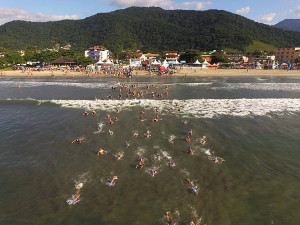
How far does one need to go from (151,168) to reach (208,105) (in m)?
19.1

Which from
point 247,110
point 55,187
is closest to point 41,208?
point 55,187

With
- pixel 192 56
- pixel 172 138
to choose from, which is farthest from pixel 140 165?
pixel 192 56

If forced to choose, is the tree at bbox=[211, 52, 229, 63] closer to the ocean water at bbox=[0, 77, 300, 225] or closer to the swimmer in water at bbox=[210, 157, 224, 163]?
the ocean water at bbox=[0, 77, 300, 225]

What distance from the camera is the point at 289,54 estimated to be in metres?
114

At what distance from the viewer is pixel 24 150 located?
1662 cm

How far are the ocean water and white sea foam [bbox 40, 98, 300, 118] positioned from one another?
473 millimetres

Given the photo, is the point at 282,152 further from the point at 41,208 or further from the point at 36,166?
the point at 36,166

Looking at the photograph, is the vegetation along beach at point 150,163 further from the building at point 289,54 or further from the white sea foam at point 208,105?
the building at point 289,54

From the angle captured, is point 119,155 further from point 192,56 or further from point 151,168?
point 192,56

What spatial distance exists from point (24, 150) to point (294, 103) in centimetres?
3646

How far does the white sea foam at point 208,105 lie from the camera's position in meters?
26.5

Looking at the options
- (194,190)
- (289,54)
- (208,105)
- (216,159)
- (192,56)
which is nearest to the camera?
(194,190)

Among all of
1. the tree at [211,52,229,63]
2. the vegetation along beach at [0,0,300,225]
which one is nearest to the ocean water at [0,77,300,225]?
the vegetation along beach at [0,0,300,225]

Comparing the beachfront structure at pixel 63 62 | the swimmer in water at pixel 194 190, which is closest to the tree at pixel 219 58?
the beachfront structure at pixel 63 62
